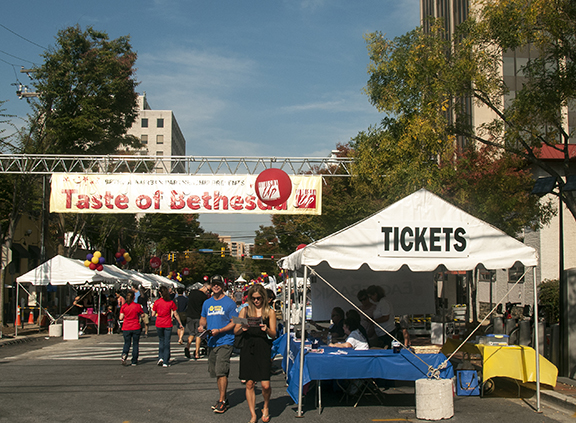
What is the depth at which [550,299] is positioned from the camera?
74.9ft

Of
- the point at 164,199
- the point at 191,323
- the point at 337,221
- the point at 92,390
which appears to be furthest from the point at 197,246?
the point at 92,390

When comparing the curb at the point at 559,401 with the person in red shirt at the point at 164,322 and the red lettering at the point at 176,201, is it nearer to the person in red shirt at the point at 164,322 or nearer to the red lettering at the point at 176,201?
the person in red shirt at the point at 164,322

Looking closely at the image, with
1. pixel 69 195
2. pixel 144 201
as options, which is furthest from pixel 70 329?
pixel 144 201

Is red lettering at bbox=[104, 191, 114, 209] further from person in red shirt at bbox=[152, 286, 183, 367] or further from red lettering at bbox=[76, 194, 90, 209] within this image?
person in red shirt at bbox=[152, 286, 183, 367]

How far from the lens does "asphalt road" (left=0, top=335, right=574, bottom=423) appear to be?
7681mm

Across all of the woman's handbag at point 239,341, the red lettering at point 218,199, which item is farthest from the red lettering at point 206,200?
the woman's handbag at point 239,341

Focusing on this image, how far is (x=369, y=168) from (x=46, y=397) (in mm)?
9651

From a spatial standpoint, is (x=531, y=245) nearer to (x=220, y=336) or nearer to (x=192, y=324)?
(x=192, y=324)

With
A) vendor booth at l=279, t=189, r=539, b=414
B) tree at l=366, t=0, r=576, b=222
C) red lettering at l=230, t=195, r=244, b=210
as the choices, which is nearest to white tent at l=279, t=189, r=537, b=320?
vendor booth at l=279, t=189, r=539, b=414

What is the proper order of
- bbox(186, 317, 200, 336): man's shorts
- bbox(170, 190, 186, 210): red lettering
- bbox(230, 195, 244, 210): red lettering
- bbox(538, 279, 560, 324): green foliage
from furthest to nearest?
bbox(538, 279, 560, 324): green foliage < bbox(170, 190, 186, 210): red lettering < bbox(230, 195, 244, 210): red lettering < bbox(186, 317, 200, 336): man's shorts

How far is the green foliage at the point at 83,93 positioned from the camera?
2588 centimetres

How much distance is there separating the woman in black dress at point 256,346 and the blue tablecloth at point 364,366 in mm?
727

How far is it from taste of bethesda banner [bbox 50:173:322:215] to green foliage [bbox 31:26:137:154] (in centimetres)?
485

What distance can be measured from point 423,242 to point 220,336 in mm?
3340
